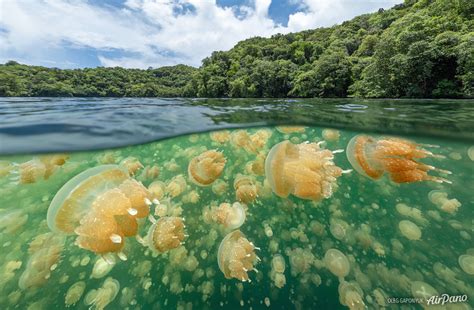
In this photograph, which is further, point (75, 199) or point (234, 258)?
point (234, 258)

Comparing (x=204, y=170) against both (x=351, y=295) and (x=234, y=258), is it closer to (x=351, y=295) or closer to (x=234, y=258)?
(x=234, y=258)

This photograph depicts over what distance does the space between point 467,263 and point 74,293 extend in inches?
254

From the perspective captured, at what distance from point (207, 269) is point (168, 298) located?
0.73 m

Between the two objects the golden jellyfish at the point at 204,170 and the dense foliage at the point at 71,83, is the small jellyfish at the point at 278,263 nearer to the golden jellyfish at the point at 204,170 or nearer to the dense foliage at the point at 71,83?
the golden jellyfish at the point at 204,170

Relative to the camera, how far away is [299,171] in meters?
4.61

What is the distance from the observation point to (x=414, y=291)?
3.80 meters

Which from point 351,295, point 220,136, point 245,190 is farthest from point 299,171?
point 220,136

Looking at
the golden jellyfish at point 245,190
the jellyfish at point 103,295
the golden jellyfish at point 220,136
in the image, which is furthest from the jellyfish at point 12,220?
the golden jellyfish at point 220,136

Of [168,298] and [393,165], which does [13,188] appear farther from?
[393,165]

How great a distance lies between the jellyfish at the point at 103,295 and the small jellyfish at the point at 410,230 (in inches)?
202

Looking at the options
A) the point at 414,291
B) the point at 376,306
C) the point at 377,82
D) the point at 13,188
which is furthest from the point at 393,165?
the point at 377,82

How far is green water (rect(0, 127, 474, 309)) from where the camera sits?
370 cm

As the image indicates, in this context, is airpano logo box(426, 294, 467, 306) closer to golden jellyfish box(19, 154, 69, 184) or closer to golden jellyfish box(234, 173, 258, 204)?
golden jellyfish box(234, 173, 258, 204)

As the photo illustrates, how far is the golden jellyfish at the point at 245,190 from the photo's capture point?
5.11 m
